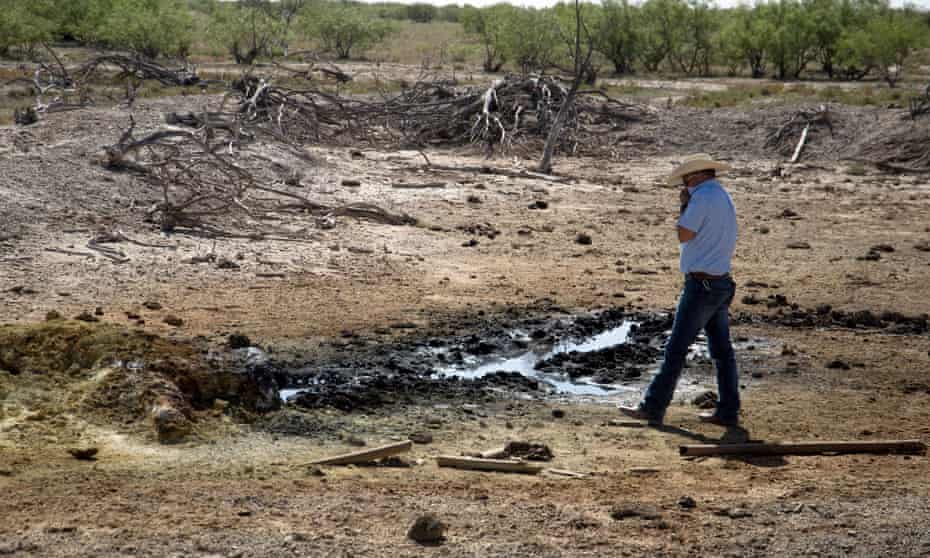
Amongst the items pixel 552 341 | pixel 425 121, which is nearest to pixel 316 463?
pixel 552 341

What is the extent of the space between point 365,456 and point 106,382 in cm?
159

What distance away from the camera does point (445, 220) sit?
13.7 meters

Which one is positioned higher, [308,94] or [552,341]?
[308,94]

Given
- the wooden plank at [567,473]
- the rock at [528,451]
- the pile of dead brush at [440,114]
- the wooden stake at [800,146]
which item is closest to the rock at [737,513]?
the wooden plank at [567,473]

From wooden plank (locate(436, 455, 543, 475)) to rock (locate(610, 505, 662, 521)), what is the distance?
713mm

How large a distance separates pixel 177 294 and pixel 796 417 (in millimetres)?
4858

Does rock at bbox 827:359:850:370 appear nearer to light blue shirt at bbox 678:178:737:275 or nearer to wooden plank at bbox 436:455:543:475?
light blue shirt at bbox 678:178:737:275

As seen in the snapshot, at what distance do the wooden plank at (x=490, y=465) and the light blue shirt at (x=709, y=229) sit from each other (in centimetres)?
153

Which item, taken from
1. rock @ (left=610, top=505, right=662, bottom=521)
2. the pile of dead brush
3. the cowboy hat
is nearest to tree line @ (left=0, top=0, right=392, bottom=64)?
the pile of dead brush

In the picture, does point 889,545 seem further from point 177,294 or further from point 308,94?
point 308,94

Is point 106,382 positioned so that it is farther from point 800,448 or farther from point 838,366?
point 838,366

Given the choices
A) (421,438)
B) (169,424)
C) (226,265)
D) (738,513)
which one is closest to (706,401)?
(421,438)

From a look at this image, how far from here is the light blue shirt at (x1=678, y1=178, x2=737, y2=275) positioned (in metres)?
6.60

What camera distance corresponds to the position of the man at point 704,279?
662cm
